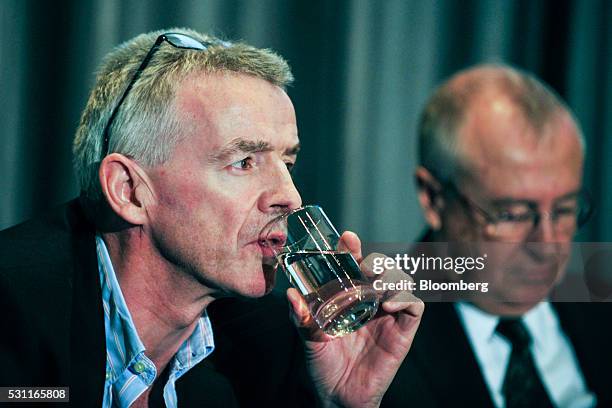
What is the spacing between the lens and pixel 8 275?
131 cm

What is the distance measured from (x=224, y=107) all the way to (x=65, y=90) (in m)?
0.65


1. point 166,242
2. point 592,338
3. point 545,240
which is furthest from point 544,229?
point 166,242

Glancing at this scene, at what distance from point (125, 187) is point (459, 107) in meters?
0.96

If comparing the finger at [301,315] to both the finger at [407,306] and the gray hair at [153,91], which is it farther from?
the gray hair at [153,91]

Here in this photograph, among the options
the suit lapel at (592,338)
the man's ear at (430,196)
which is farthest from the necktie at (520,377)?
the man's ear at (430,196)

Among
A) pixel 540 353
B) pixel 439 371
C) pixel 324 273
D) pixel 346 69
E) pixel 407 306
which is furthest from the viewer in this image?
pixel 346 69

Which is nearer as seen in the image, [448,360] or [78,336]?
[78,336]

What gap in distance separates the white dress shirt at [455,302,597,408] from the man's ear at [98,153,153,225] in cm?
86

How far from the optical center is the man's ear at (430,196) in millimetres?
1988

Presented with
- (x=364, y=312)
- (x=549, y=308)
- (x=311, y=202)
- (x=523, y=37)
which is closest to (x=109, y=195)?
(x=364, y=312)

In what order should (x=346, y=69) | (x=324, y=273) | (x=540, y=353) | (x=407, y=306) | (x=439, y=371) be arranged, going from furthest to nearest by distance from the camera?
(x=346, y=69), (x=540, y=353), (x=439, y=371), (x=407, y=306), (x=324, y=273)

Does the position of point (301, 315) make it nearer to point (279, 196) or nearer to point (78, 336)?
point (279, 196)

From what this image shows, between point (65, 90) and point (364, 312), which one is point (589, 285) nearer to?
point (364, 312)

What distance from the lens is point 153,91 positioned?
1438mm
